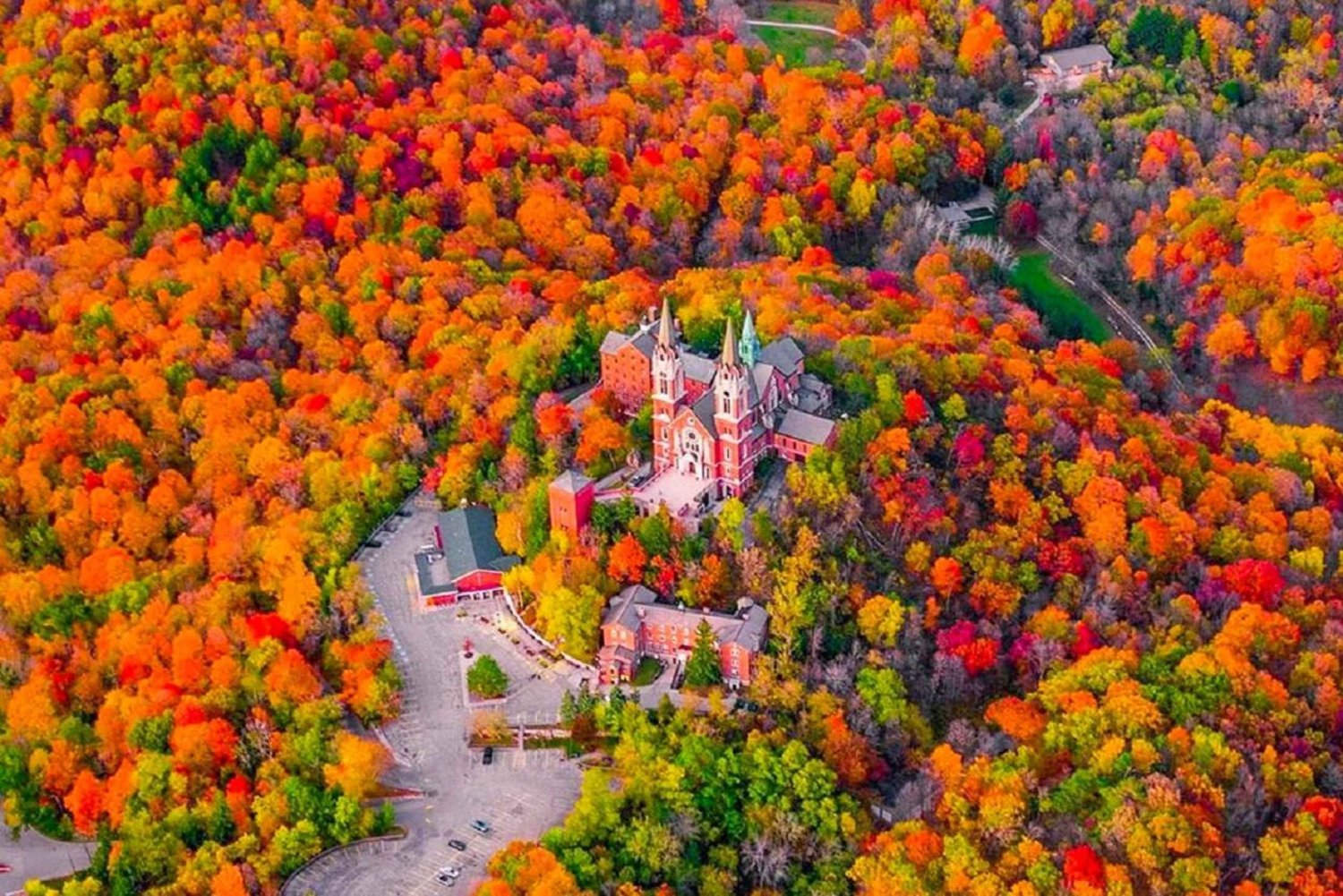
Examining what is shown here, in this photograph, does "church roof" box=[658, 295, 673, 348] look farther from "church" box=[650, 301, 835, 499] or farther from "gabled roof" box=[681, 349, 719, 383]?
"gabled roof" box=[681, 349, 719, 383]

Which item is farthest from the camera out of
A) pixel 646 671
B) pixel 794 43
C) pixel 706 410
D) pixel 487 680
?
pixel 794 43

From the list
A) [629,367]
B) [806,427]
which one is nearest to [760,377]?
[806,427]

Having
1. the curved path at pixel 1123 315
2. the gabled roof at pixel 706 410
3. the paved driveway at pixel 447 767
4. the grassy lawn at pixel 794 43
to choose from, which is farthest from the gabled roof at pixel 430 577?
the grassy lawn at pixel 794 43

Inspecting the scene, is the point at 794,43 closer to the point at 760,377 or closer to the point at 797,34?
the point at 797,34

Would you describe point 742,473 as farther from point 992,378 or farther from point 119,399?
Answer: point 119,399

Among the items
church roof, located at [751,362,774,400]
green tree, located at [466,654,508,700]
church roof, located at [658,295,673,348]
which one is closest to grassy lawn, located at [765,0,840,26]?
church roof, located at [751,362,774,400]

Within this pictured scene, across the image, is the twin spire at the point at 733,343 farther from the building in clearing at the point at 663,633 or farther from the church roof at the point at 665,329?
the building in clearing at the point at 663,633

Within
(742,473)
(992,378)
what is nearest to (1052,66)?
(992,378)
